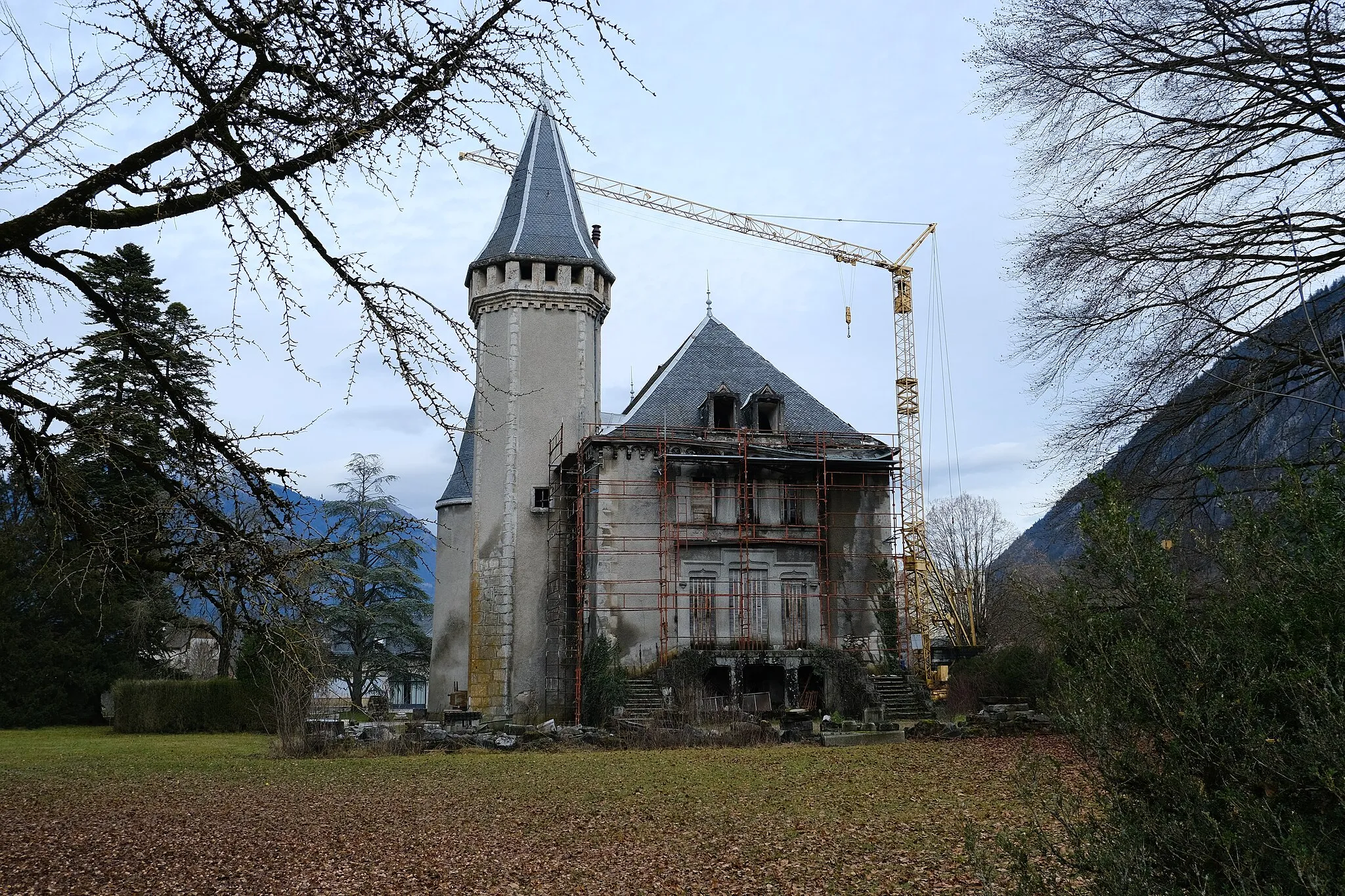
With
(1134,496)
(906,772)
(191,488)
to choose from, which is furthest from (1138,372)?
(191,488)

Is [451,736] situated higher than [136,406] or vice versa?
[136,406]

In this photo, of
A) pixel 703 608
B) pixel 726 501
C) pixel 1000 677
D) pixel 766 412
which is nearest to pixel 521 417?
pixel 726 501

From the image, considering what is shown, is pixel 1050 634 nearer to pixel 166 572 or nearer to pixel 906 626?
pixel 166 572

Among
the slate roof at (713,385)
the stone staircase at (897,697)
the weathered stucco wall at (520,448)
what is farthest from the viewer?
the slate roof at (713,385)

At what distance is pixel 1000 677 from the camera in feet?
85.7

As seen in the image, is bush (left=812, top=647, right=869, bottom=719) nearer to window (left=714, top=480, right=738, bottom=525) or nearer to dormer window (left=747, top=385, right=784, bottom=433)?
window (left=714, top=480, right=738, bottom=525)

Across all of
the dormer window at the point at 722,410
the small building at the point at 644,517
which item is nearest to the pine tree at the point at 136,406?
the small building at the point at 644,517

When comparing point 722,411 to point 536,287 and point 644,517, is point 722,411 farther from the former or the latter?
point 536,287

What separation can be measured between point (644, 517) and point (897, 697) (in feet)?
28.0

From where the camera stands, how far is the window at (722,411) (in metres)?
30.8

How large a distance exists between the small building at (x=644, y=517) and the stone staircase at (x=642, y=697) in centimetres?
78

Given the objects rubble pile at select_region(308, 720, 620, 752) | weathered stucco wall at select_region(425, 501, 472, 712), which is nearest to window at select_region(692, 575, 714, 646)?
rubble pile at select_region(308, 720, 620, 752)

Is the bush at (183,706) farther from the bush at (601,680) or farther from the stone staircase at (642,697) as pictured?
the stone staircase at (642,697)

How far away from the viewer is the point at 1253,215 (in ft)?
36.3
